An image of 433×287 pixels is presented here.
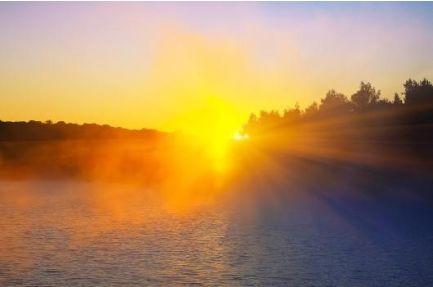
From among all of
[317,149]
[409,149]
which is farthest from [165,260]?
[317,149]

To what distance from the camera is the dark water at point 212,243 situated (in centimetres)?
1023

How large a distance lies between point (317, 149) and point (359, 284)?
35.5 m

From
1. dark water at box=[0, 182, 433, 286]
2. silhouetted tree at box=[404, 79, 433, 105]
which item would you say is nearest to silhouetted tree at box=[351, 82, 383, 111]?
silhouetted tree at box=[404, 79, 433, 105]

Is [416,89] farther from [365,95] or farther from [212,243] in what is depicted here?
[212,243]

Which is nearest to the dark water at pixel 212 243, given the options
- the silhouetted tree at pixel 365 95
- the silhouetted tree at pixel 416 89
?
the silhouetted tree at pixel 416 89

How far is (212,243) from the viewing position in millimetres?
13492

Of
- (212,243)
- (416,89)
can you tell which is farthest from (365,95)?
(212,243)

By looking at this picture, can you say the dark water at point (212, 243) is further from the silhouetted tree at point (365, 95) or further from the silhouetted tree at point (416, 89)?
the silhouetted tree at point (365, 95)

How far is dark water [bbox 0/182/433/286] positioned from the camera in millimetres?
10227

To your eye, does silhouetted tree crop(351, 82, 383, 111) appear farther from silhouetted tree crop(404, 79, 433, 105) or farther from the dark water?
the dark water

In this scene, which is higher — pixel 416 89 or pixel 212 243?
pixel 416 89

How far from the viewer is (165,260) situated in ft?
37.5

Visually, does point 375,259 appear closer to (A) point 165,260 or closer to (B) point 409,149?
(A) point 165,260

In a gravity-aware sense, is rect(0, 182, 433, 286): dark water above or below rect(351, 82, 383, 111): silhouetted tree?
below
